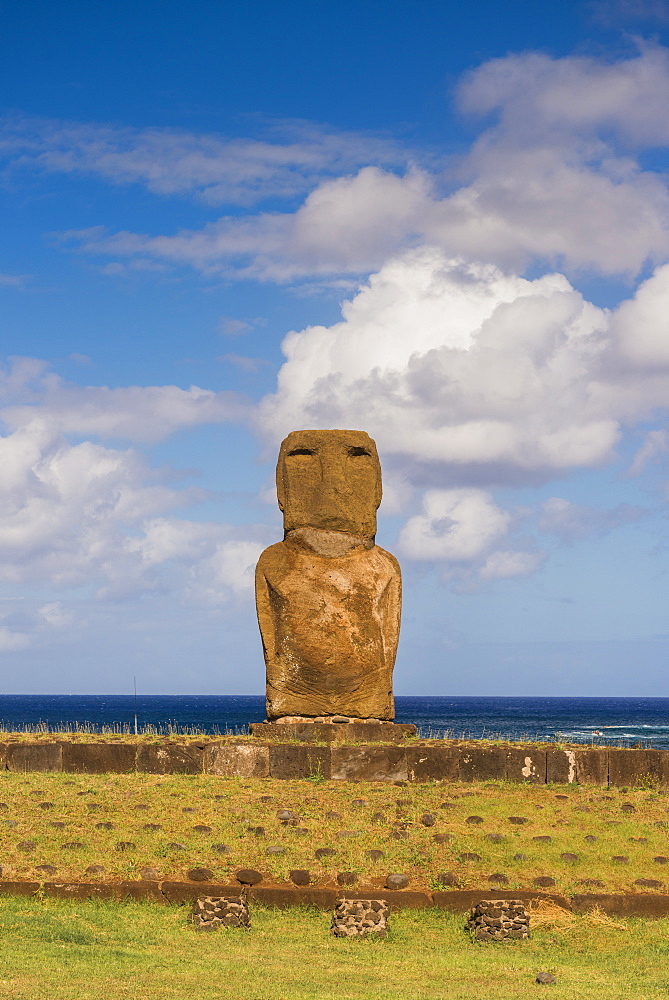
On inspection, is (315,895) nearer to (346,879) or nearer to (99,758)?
(346,879)

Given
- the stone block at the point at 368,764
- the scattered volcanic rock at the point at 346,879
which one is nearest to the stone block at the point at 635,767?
the stone block at the point at 368,764

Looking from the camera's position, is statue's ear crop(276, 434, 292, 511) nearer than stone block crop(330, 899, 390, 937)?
No

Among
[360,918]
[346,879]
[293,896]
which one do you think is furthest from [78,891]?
[360,918]

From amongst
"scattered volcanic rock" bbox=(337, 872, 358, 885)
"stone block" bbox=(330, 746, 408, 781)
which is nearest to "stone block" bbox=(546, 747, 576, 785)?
"stone block" bbox=(330, 746, 408, 781)

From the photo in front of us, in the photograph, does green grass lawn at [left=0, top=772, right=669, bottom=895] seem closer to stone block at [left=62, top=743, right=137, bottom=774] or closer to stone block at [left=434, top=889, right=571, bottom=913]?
stone block at [left=434, top=889, right=571, bottom=913]

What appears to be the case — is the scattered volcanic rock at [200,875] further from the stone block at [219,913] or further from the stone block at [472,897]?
the stone block at [472,897]

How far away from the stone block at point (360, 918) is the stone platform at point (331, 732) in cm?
573

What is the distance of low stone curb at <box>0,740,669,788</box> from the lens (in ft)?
47.8

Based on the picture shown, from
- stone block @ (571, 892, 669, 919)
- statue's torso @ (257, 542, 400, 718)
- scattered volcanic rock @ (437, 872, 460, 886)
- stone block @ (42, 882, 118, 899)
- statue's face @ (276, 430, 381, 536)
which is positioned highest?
statue's face @ (276, 430, 381, 536)

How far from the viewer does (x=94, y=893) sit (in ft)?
35.4

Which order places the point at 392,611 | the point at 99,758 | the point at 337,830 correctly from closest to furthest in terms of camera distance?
the point at 337,830
the point at 99,758
the point at 392,611

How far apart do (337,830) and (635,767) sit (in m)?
4.60

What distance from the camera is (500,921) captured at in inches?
388

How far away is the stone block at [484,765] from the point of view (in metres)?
14.6
